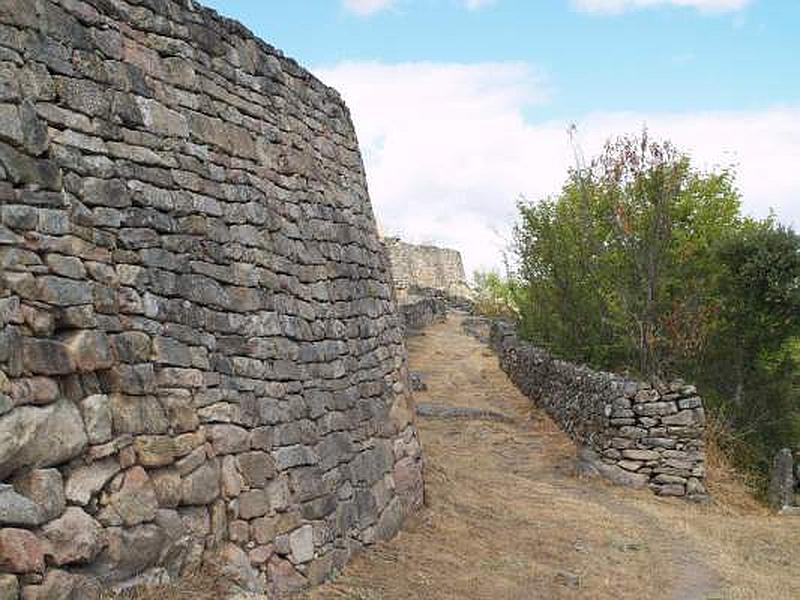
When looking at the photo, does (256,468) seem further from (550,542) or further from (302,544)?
(550,542)

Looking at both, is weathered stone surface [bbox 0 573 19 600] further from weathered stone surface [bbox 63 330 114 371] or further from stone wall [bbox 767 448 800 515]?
stone wall [bbox 767 448 800 515]

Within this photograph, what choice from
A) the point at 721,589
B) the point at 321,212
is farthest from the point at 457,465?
the point at 321,212

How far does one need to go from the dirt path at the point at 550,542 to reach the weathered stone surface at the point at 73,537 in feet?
6.11

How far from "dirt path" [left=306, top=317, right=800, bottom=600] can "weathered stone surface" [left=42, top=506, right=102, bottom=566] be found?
6.11 ft

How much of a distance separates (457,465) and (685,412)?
3127 millimetres

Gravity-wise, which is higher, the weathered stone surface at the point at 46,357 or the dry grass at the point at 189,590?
the weathered stone surface at the point at 46,357

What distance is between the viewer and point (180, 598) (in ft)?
14.1

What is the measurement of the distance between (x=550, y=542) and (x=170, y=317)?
4663 mm

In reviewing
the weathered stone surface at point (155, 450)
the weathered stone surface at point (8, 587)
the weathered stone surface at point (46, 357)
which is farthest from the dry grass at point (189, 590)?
the weathered stone surface at point (46, 357)

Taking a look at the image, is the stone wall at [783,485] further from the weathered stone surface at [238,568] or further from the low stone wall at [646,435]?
the weathered stone surface at [238,568]

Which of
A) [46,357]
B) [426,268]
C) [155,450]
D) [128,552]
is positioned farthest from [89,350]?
[426,268]

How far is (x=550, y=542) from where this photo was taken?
7965mm

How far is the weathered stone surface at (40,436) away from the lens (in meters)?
3.70

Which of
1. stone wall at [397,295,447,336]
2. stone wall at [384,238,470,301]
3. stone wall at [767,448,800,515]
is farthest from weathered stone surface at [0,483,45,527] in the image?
stone wall at [384,238,470,301]
